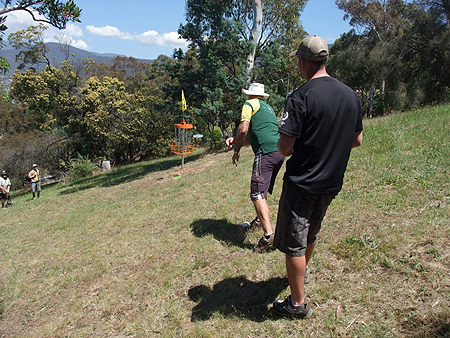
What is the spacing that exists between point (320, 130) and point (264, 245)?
78.2 inches

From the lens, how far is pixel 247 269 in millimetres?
3449

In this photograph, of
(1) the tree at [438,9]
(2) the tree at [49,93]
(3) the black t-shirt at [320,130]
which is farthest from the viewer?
(2) the tree at [49,93]

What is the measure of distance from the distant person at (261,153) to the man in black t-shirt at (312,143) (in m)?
1.27

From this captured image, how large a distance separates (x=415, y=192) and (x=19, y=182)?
88.4ft

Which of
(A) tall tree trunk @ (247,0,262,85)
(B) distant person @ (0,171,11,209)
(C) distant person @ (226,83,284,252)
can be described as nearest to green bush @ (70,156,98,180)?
(B) distant person @ (0,171,11,209)

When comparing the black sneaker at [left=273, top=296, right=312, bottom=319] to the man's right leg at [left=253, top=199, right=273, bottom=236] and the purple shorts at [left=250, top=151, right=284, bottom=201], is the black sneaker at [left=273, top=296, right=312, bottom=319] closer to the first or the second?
the man's right leg at [left=253, top=199, right=273, bottom=236]

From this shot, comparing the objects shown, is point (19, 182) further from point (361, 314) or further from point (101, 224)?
point (361, 314)

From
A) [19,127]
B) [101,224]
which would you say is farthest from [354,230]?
[19,127]

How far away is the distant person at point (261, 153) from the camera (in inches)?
142

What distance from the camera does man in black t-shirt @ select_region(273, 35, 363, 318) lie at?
6.71 feet

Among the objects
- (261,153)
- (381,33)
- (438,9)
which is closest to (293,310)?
(261,153)

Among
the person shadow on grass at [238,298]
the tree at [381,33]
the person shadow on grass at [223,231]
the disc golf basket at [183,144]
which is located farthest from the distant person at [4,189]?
the tree at [381,33]

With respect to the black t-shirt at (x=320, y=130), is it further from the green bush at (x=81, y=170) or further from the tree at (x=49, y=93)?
the tree at (x=49, y=93)

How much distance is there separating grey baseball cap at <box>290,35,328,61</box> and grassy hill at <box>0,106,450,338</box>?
2.01m
